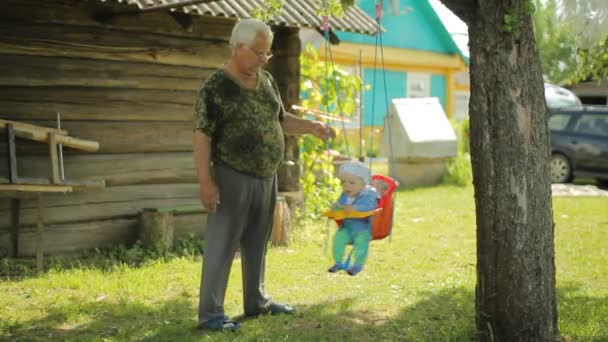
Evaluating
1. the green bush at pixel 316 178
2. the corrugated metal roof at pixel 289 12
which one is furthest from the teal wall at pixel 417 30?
the corrugated metal roof at pixel 289 12

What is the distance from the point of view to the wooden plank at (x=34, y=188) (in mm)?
7652

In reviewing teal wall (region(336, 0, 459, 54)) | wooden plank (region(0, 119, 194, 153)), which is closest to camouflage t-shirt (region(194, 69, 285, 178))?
wooden plank (region(0, 119, 194, 153))

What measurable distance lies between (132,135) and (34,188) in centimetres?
159

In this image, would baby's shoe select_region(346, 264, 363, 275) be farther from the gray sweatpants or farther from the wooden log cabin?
the wooden log cabin

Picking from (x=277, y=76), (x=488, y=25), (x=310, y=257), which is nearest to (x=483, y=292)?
(x=488, y=25)

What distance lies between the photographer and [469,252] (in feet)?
31.3

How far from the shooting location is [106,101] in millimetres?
8875

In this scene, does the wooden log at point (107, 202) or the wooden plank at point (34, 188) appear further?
the wooden log at point (107, 202)

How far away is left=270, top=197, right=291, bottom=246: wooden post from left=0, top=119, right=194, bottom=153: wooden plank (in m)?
1.33

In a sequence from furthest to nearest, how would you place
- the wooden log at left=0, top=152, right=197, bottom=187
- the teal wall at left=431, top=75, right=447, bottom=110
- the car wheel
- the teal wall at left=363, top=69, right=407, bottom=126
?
the teal wall at left=431, top=75, right=447, bottom=110 → the teal wall at left=363, top=69, right=407, bottom=126 → the car wheel → the wooden log at left=0, top=152, right=197, bottom=187

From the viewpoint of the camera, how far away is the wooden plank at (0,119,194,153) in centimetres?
866

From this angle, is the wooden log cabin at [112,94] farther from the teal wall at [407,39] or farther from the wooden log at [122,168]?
the teal wall at [407,39]

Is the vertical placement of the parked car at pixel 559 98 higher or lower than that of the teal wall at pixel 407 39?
lower

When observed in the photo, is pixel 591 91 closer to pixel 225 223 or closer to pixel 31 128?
pixel 31 128
